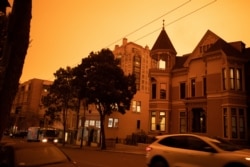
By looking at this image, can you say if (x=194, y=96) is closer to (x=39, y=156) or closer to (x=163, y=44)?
(x=163, y=44)

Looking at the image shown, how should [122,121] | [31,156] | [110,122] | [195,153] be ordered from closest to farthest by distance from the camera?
[31,156] → [195,153] → [110,122] → [122,121]

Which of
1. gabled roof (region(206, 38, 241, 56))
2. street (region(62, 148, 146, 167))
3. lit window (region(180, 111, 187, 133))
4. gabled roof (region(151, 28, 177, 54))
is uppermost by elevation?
gabled roof (region(151, 28, 177, 54))

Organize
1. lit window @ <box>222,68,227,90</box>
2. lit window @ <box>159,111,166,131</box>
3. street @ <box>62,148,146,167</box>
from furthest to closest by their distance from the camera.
Result: lit window @ <box>159,111,166,131</box> → lit window @ <box>222,68,227,90</box> → street @ <box>62,148,146,167</box>

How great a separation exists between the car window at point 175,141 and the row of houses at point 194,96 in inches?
751

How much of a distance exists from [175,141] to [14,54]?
6752mm

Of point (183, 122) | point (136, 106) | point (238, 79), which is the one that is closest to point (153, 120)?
point (183, 122)

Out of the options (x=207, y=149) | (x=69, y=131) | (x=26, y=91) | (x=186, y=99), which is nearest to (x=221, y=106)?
(x=186, y=99)

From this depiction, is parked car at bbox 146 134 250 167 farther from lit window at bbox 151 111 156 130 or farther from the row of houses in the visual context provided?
lit window at bbox 151 111 156 130

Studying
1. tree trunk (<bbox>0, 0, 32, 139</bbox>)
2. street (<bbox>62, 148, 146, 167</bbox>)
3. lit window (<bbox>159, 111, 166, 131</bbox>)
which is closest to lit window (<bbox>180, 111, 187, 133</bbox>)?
lit window (<bbox>159, 111, 166, 131</bbox>)

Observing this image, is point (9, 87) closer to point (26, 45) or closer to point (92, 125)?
point (26, 45)

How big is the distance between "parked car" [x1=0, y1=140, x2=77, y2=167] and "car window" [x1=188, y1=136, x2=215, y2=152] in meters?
4.65

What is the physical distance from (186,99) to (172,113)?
5055 millimetres

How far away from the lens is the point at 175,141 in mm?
11453

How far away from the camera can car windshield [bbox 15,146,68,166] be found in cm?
731
